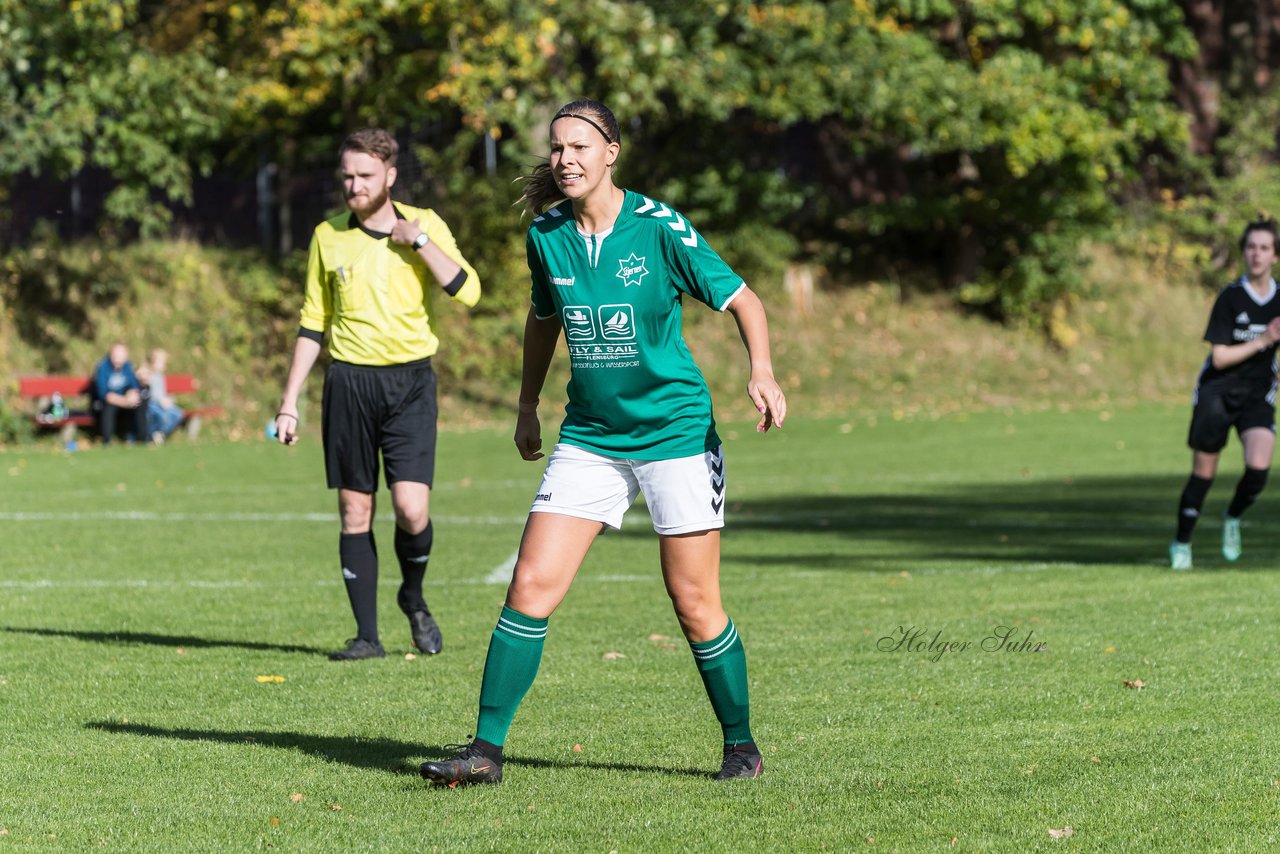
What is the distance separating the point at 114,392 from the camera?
77.2ft

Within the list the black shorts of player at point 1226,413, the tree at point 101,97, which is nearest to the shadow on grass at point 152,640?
the black shorts of player at point 1226,413

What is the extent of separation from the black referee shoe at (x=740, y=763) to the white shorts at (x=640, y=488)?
0.73 meters

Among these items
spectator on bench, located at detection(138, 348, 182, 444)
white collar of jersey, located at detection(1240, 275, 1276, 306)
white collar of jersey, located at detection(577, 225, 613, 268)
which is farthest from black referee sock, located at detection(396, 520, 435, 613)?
spectator on bench, located at detection(138, 348, 182, 444)

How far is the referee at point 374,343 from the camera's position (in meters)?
7.79

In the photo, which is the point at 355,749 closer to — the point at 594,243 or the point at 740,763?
the point at 740,763

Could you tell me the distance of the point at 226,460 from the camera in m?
21.0

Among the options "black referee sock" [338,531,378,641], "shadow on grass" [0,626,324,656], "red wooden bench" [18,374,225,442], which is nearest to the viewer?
"black referee sock" [338,531,378,641]

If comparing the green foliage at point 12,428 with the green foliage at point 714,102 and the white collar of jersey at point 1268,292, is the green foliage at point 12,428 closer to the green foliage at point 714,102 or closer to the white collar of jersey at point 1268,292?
the green foliage at point 714,102

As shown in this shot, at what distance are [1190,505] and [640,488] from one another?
636 centimetres

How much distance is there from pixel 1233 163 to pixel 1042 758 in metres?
31.5

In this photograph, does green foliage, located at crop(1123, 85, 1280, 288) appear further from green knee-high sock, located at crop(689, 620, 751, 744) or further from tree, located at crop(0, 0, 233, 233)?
green knee-high sock, located at crop(689, 620, 751, 744)

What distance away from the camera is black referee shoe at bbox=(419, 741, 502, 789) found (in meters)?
5.21

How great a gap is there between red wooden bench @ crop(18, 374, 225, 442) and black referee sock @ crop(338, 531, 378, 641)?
16.8m

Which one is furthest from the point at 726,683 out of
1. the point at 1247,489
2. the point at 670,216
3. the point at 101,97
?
the point at 101,97
